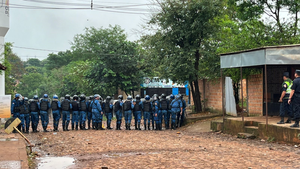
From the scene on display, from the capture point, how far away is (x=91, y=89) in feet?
105

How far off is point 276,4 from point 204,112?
7.81m

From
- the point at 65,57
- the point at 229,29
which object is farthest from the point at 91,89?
the point at 65,57

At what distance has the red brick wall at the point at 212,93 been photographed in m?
19.1

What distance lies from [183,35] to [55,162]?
1157 centimetres

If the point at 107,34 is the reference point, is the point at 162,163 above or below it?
below

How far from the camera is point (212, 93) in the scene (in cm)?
1989

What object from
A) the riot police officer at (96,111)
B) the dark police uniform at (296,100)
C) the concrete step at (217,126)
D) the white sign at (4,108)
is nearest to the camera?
the dark police uniform at (296,100)

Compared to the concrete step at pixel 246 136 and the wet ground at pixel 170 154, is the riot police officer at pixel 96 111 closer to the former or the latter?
the wet ground at pixel 170 154

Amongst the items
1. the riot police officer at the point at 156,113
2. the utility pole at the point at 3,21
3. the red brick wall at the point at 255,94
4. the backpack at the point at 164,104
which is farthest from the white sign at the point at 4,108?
the utility pole at the point at 3,21

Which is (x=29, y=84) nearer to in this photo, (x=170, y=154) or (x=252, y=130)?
(x=252, y=130)

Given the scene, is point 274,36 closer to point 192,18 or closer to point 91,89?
point 192,18

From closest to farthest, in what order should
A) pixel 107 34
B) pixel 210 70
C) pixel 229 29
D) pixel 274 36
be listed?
pixel 274 36 < pixel 229 29 < pixel 210 70 < pixel 107 34

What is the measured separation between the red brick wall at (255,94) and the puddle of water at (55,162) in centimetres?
968

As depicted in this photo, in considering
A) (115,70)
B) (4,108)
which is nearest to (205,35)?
(4,108)
